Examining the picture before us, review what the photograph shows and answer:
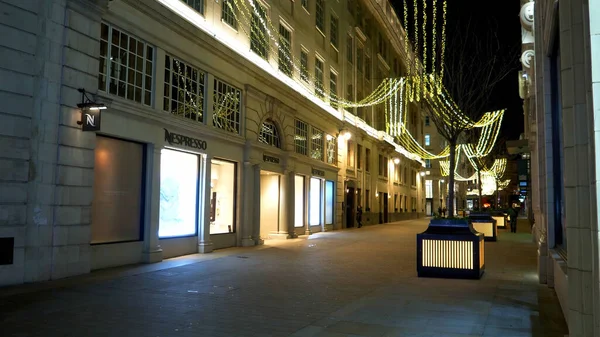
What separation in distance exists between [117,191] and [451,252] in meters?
8.54

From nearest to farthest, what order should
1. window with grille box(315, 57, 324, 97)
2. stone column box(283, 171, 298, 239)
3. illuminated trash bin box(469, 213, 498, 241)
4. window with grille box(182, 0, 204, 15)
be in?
window with grille box(182, 0, 204, 15) < illuminated trash bin box(469, 213, 498, 241) < stone column box(283, 171, 298, 239) < window with grille box(315, 57, 324, 97)

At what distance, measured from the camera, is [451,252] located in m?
11.3

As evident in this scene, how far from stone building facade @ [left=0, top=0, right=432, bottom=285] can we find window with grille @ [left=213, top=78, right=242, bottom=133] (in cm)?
6

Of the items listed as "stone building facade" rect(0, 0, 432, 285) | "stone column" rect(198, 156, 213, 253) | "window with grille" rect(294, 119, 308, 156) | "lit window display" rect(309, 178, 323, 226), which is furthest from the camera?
"lit window display" rect(309, 178, 323, 226)

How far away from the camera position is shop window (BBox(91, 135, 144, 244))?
12.4 m

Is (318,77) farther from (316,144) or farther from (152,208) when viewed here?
(152,208)

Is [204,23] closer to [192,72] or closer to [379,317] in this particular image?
[192,72]

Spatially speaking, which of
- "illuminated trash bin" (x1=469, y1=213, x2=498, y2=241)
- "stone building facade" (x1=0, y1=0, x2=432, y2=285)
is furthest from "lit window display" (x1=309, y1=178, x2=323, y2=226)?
"illuminated trash bin" (x1=469, y1=213, x2=498, y2=241)

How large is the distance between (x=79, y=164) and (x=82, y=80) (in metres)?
1.95

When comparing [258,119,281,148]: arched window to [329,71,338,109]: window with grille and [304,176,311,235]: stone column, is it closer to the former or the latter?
[304,176,311,235]: stone column

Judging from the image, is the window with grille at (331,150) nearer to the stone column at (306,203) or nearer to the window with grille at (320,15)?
the stone column at (306,203)

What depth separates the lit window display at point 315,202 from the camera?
85.8 feet

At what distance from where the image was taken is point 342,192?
31.0 m

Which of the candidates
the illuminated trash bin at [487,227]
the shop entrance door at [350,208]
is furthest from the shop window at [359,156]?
the illuminated trash bin at [487,227]
